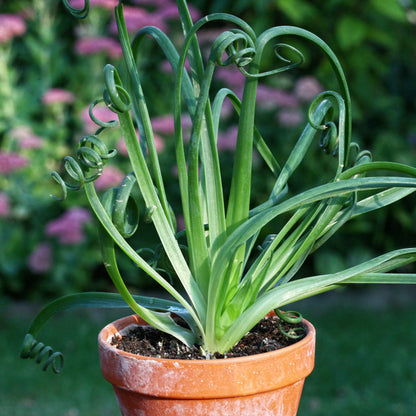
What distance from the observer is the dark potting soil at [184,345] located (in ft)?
2.91

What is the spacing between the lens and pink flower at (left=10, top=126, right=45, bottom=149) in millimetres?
2918

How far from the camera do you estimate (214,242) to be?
922 mm

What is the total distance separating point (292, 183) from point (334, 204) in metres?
2.09

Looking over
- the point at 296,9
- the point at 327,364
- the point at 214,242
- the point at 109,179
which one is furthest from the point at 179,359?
the point at 296,9

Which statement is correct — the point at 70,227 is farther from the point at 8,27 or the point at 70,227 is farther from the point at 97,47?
the point at 8,27

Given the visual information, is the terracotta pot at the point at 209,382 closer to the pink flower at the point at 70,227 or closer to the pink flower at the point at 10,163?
the pink flower at the point at 70,227

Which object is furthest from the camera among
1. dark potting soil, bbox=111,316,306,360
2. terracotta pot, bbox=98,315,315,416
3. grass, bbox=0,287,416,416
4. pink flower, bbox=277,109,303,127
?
pink flower, bbox=277,109,303,127

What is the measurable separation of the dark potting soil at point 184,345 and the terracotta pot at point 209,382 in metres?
0.06

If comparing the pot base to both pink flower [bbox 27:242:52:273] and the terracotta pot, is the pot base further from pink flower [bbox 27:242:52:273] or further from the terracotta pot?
pink flower [bbox 27:242:52:273]

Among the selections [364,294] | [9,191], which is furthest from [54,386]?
[364,294]

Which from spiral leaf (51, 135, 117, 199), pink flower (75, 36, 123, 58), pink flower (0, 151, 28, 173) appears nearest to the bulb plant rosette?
spiral leaf (51, 135, 117, 199)

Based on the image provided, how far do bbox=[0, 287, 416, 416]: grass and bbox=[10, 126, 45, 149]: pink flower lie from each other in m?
0.84

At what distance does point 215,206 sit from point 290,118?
80.9 inches

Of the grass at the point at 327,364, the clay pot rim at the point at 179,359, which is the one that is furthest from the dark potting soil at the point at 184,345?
the grass at the point at 327,364
